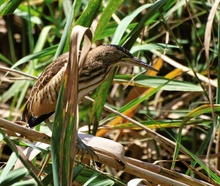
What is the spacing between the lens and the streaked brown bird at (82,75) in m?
2.00

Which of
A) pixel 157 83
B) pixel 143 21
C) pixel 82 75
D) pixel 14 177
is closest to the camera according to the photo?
pixel 14 177

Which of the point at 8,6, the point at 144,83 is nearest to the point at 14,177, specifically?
the point at 8,6

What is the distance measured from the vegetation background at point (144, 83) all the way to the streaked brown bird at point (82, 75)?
0.15 ft

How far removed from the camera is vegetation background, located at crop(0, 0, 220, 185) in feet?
6.03

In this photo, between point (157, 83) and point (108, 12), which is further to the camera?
point (157, 83)

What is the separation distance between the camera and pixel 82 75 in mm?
2053

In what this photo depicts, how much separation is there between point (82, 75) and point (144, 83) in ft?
0.90

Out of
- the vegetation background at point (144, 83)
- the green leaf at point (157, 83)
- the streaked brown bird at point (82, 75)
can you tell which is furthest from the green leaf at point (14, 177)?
the green leaf at point (157, 83)

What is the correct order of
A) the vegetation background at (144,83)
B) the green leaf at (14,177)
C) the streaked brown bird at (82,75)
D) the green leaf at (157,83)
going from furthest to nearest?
the green leaf at (157,83) < the streaked brown bird at (82,75) < the vegetation background at (144,83) < the green leaf at (14,177)

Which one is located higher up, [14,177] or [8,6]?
[8,6]

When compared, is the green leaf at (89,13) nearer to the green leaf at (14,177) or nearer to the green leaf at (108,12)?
the green leaf at (108,12)

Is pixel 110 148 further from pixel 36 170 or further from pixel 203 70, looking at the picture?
pixel 203 70

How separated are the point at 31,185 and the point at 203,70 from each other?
1.58m

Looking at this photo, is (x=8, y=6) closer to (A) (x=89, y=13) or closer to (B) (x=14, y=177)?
(A) (x=89, y=13)
